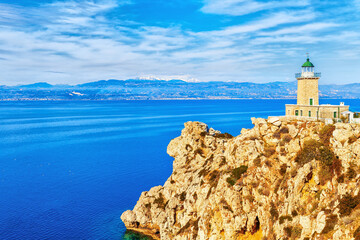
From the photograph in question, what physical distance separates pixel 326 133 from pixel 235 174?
40.9 feet

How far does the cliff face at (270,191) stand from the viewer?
31.1 metres

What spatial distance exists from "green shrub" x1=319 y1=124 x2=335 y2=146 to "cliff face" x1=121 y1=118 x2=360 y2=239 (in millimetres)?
87

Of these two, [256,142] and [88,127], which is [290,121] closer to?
[256,142]

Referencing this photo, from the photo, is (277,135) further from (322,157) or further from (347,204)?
(347,204)

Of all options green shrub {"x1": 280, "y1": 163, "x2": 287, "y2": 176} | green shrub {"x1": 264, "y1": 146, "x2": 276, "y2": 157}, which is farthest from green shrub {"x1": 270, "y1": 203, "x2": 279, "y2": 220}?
green shrub {"x1": 264, "y1": 146, "x2": 276, "y2": 157}

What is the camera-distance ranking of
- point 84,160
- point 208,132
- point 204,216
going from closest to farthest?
point 204,216, point 208,132, point 84,160

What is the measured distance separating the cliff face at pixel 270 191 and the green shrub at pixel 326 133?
9 centimetres

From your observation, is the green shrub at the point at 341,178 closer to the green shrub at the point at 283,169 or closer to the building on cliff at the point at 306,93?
the green shrub at the point at 283,169

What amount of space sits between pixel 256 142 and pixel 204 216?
481 inches

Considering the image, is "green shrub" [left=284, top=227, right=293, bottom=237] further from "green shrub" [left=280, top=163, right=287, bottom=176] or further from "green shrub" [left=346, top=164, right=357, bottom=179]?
"green shrub" [left=346, top=164, right=357, bottom=179]

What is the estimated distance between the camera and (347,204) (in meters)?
29.1

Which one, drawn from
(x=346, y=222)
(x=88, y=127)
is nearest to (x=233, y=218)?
(x=346, y=222)

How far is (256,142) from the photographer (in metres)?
44.7

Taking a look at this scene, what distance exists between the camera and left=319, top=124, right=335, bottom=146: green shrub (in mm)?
37438
